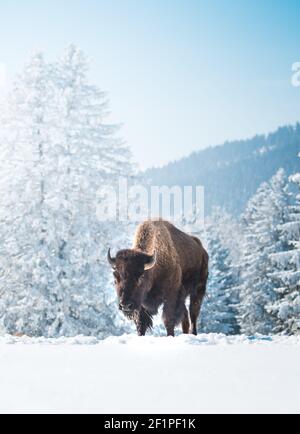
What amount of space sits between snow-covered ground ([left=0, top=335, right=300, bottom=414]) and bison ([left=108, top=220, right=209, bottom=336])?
1.58m

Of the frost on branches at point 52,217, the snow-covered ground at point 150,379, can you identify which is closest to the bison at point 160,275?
the snow-covered ground at point 150,379

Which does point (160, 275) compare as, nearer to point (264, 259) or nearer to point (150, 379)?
point (150, 379)

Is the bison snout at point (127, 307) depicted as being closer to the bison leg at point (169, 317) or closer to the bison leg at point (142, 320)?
the bison leg at point (142, 320)

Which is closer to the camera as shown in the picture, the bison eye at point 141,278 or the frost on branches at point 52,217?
the bison eye at point 141,278

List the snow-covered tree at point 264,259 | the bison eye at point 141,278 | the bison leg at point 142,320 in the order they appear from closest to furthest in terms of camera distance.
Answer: the bison eye at point 141,278
the bison leg at point 142,320
the snow-covered tree at point 264,259

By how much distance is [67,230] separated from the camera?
19.0 m

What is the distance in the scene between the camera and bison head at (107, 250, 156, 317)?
8.52 m

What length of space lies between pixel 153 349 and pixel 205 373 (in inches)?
72.1

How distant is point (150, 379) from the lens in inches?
204

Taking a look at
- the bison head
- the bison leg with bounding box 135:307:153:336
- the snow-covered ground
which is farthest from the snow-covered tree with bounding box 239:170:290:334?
the snow-covered ground

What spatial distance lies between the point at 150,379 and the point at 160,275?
4840mm

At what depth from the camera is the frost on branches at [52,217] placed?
18.5m

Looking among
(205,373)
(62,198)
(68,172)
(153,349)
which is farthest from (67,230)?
(205,373)
